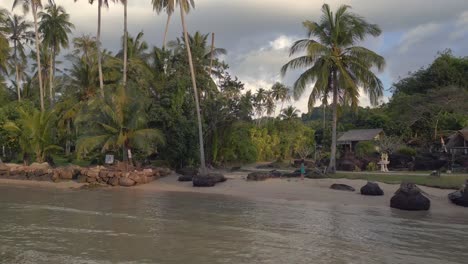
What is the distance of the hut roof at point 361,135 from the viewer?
43.5 metres

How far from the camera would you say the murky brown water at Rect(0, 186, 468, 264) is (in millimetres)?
8953

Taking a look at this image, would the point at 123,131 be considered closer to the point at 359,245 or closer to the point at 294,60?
the point at 294,60

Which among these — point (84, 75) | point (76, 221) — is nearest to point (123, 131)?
point (84, 75)

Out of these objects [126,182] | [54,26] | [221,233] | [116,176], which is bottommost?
[221,233]

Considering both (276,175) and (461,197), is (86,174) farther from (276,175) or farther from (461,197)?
(461,197)

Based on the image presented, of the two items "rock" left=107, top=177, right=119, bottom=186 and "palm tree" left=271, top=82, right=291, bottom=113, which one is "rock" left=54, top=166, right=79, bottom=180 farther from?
"palm tree" left=271, top=82, right=291, bottom=113

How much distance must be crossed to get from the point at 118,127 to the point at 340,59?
517 inches

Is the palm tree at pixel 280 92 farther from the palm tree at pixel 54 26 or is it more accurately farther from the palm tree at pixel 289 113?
the palm tree at pixel 54 26

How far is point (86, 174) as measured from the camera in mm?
24922

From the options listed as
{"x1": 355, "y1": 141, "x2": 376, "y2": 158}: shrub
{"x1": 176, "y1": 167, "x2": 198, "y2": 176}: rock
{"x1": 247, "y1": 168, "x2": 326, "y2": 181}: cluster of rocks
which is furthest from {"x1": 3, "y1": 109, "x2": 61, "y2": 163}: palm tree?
{"x1": 355, "y1": 141, "x2": 376, "y2": 158}: shrub

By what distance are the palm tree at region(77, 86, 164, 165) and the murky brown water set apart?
808cm

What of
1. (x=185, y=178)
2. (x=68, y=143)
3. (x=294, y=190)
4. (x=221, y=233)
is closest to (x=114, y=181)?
(x=185, y=178)

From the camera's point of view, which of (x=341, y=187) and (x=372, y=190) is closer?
(x=372, y=190)

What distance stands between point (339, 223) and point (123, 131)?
16.3 meters
